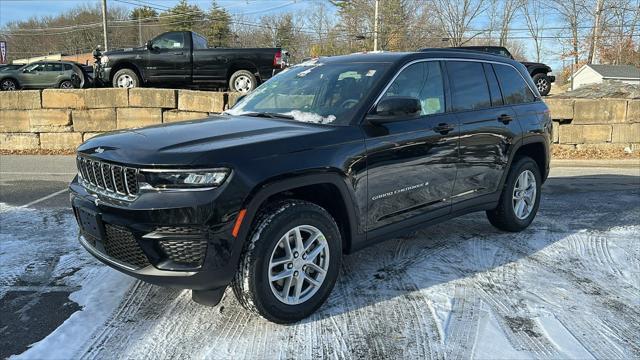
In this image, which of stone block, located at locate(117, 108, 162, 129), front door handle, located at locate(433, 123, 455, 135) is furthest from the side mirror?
stone block, located at locate(117, 108, 162, 129)

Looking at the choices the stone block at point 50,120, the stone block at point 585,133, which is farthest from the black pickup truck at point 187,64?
the stone block at point 585,133

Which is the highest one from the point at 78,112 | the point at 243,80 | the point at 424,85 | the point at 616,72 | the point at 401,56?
the point at 616,72

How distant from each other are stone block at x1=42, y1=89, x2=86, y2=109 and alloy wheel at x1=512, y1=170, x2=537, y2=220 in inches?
432

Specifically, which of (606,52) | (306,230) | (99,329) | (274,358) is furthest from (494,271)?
(606,52)

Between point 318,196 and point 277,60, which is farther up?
point 277,60

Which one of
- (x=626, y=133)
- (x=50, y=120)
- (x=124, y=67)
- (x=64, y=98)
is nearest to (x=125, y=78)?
(x=124, y=67)

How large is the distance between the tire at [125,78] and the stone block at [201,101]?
2.71 m

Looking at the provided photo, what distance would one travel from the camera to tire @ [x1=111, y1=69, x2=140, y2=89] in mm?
14375

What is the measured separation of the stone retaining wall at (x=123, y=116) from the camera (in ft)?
41.2

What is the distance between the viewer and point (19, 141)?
13.2m

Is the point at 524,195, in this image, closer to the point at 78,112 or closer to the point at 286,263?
the point at 286,263

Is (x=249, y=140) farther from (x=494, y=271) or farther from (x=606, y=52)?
(x=606, y=52)

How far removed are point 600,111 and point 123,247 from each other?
1275cm

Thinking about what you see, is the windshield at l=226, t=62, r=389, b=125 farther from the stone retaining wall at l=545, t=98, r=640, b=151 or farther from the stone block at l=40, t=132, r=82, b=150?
the stone retaining wall at l=545, t=98, r=640, b=151
